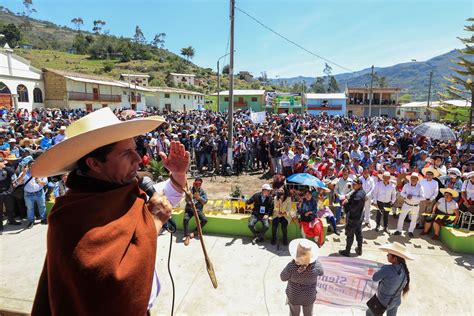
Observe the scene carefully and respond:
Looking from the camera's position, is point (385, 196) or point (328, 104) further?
point (328, 104)

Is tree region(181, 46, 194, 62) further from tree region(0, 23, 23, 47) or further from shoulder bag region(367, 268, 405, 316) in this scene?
shoulder bag region(367, 268, 405, 316)

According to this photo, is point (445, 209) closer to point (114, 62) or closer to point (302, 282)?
point (302, 282)

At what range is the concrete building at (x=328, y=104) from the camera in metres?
53.2

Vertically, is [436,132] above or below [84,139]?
below

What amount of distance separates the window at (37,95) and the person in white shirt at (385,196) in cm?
3785

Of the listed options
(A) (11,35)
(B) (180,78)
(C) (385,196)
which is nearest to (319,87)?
(B) (180,78)

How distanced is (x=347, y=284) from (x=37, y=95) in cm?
3939

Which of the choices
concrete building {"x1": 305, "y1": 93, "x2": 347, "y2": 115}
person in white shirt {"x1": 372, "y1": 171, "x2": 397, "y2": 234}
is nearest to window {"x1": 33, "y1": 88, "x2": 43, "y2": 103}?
person in white shirt {"x1": 372, "y1": 171, "x2": 397, "y2": 234}

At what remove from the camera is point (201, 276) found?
219 inches

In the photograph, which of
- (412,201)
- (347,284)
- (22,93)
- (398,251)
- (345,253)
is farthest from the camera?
(22,93)

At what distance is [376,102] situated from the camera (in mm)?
59250

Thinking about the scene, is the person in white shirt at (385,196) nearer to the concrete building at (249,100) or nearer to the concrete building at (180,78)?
the concrete building at (249,100)

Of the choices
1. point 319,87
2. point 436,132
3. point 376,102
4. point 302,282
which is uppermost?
point 319,87

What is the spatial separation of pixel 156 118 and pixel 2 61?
38242 mm
